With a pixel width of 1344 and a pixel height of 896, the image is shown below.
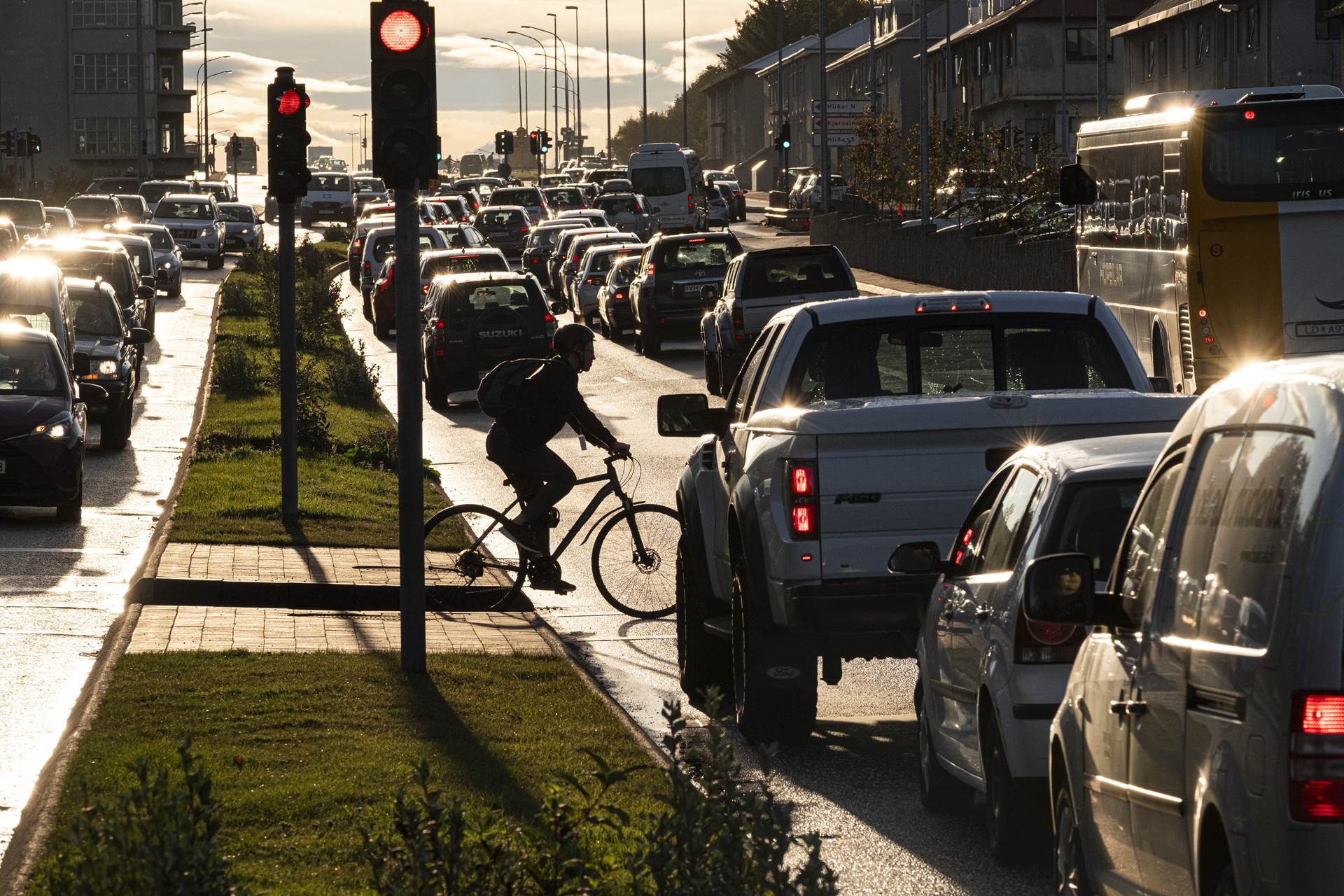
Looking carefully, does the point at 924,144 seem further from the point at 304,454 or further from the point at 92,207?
the point at 304,454

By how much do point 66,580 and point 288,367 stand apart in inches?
129

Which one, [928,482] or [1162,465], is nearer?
[1162,465]

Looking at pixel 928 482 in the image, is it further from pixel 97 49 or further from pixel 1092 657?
pixel 97 49

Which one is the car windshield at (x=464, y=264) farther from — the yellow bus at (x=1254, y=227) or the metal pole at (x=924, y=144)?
the yellow bus at (x=1254, y=227)

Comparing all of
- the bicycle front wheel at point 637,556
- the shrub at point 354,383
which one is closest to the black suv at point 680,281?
the shrub at point 354,383

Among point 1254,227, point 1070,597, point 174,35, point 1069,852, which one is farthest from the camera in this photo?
point 174,35

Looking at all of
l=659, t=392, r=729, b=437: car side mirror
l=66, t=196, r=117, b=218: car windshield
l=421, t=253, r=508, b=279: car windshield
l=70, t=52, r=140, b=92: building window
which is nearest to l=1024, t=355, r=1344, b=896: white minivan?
l=659, t=392, r=729, b=437: car side mirror

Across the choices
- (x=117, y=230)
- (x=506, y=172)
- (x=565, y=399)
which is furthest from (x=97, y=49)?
(x=565, y=399)

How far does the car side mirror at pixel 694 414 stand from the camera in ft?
36.4

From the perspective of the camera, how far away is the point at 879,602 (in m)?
9.24

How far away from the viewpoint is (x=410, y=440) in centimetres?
1134

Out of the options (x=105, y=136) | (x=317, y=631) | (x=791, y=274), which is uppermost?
(x=105, y=136)

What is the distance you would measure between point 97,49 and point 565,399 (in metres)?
132

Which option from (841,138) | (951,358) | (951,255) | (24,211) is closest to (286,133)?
(951,358)
